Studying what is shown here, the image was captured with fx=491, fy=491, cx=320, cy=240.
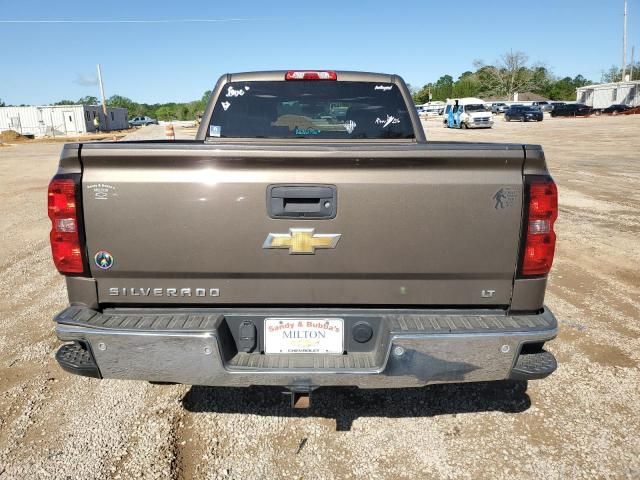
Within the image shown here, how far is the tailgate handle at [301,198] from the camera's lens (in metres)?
2.41

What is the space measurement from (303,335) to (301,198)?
0.71m

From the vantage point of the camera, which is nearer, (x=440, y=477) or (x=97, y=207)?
(x=97, y=207)

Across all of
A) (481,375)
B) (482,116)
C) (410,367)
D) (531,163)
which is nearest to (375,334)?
(410,367)

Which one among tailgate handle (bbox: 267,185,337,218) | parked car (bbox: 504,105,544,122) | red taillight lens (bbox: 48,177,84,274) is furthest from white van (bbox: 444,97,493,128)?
red taillight lens (bbox: 48,177,84,274)

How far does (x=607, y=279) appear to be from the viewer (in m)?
5.70

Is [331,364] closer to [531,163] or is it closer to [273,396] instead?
[273,396]

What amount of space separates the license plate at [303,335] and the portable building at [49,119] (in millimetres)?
55511

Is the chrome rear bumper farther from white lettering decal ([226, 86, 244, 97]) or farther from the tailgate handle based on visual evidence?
white lettering decal ([226, 86, 244, 97])

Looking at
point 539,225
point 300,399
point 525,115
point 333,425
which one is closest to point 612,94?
point 525,115

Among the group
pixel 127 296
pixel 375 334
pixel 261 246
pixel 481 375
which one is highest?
pixel 261 246

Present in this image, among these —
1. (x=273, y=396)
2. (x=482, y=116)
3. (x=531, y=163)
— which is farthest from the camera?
(x=482, y=116)

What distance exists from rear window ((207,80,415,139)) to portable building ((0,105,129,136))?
2108 inches

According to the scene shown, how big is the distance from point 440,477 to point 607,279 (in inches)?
164

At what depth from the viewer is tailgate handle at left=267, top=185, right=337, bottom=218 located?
2406 millimetres
